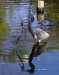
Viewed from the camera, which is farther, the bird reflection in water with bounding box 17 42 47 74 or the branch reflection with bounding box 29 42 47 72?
the branch reflection with bounding box 29 42 47 72

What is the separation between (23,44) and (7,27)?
292cm

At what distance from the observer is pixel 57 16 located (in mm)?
14852

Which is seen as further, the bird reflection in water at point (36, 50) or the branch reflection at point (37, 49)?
the branch reflection at point (37, 49)

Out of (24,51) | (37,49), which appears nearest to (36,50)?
(37,49)

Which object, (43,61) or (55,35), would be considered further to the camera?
(55,35)

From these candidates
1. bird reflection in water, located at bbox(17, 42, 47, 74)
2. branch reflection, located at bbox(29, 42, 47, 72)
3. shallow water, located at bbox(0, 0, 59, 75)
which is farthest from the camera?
branch reflection, located at bbox(29, 42, 47, 72)

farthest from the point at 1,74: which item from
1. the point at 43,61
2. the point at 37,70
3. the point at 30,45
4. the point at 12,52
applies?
the point at 30,45

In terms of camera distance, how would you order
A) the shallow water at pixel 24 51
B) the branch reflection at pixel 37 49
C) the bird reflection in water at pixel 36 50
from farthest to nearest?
the branch reflection at pixel 37 49 < the bird reflection in water at pixel 36 50 < the shallow water at pixel 24 51

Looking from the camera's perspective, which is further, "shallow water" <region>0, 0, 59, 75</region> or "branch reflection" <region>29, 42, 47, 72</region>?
"branch reflection" <region>29, 42, 47, 72</region>

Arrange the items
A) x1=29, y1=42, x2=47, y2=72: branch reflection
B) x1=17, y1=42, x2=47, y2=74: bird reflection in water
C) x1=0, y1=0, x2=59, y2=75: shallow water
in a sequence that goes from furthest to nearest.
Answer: x1=29, y1=42, x2=47, y2=72: branch reflection < x1=17, y1=42, x2=47, y2=74: bird reflection in water < x1=0, y1=0, x2=59, y2=75: shallow water

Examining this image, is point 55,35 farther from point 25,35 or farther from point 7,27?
point 7,27

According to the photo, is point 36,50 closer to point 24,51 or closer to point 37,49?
point 37,49

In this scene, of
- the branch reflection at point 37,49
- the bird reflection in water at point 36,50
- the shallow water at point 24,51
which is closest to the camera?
the shallow water at point 24,51

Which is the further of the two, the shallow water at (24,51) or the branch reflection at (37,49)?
the branch reflection at (37,49)
